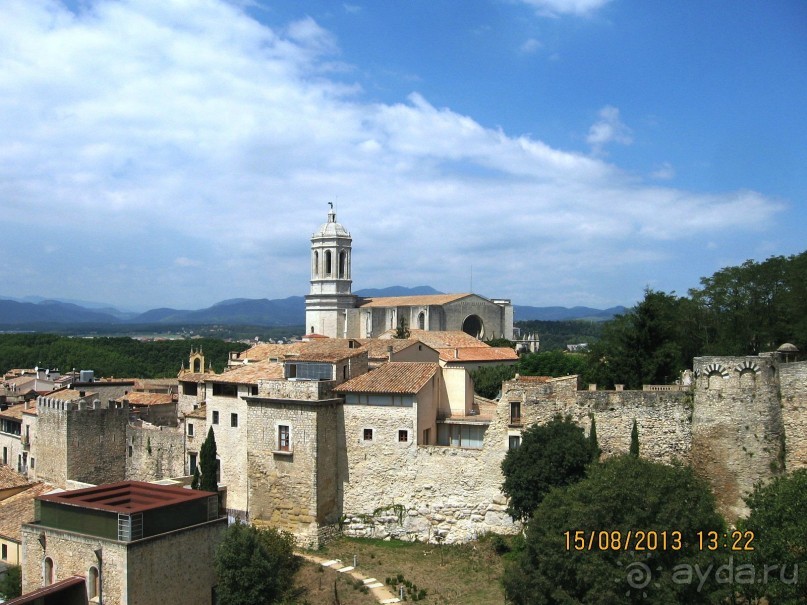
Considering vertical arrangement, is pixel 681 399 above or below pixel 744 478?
above

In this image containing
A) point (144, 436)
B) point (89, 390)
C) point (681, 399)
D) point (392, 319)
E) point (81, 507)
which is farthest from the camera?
point (392, 319)

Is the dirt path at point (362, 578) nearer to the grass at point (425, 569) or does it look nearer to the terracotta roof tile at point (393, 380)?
the grass at point (425, 569)

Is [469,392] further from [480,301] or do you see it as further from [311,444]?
[480,301]

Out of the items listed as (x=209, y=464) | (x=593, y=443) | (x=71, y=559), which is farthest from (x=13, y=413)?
(x=593, y=443)

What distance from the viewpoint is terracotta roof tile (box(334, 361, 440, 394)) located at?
3245 centimetres

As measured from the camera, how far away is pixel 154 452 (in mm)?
40875

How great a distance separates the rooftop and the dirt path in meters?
5.50

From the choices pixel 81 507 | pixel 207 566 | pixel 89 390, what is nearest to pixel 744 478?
pixel 207 566

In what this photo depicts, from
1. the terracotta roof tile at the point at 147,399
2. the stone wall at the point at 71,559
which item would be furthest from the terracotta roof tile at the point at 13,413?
the stone wall at the point at 71,559

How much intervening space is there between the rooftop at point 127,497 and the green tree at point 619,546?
493 inches

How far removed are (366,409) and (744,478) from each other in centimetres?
1511

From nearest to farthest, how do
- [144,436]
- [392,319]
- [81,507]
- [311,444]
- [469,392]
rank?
[81,507]
[311,444]
[469,392]
[144,436]
[392,319]

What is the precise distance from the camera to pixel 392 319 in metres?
84.9

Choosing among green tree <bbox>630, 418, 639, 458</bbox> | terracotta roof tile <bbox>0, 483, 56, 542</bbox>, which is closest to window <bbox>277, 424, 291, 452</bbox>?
terracotta roof tile <bbox>0, 483, 56, 542</bbox>
